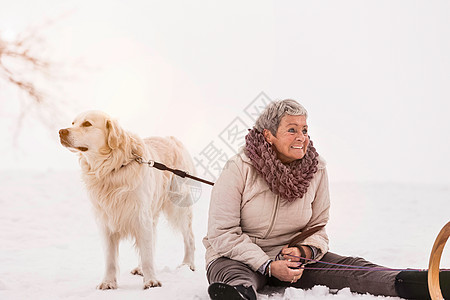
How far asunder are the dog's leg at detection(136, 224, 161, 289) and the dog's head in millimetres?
482

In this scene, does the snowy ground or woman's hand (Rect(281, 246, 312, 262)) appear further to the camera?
the snowy ground

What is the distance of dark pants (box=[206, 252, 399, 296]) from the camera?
6.88 feet

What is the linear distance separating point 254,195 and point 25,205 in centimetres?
361

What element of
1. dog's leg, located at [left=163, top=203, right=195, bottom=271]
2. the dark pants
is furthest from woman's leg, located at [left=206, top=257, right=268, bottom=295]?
dog's leg, located at [left=163, top=203, right=195, bottom=271]

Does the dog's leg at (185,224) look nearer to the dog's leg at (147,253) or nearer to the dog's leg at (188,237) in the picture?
the dog's leg at (188,237)

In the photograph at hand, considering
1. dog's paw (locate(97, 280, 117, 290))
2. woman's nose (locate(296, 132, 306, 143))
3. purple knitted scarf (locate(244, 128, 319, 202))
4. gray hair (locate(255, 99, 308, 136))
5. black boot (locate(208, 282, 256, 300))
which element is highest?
gray hair (locate(255, 99, 308, 136))

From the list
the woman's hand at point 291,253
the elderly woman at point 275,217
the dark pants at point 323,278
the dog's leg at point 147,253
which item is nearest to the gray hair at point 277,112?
the elderly woman at point 275,217

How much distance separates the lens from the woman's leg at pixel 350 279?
2.12m

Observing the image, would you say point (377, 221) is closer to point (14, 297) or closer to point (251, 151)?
point (251, 151)

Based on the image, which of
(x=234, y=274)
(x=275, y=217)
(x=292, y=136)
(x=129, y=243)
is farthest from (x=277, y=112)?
(x=129, y=243)

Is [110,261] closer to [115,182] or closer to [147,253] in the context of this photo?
[147,253]

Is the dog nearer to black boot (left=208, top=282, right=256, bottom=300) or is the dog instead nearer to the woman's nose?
black boot (left=208, top=282, right=256, bottom=300)

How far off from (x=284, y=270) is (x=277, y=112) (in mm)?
692

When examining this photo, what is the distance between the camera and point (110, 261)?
106 inches
